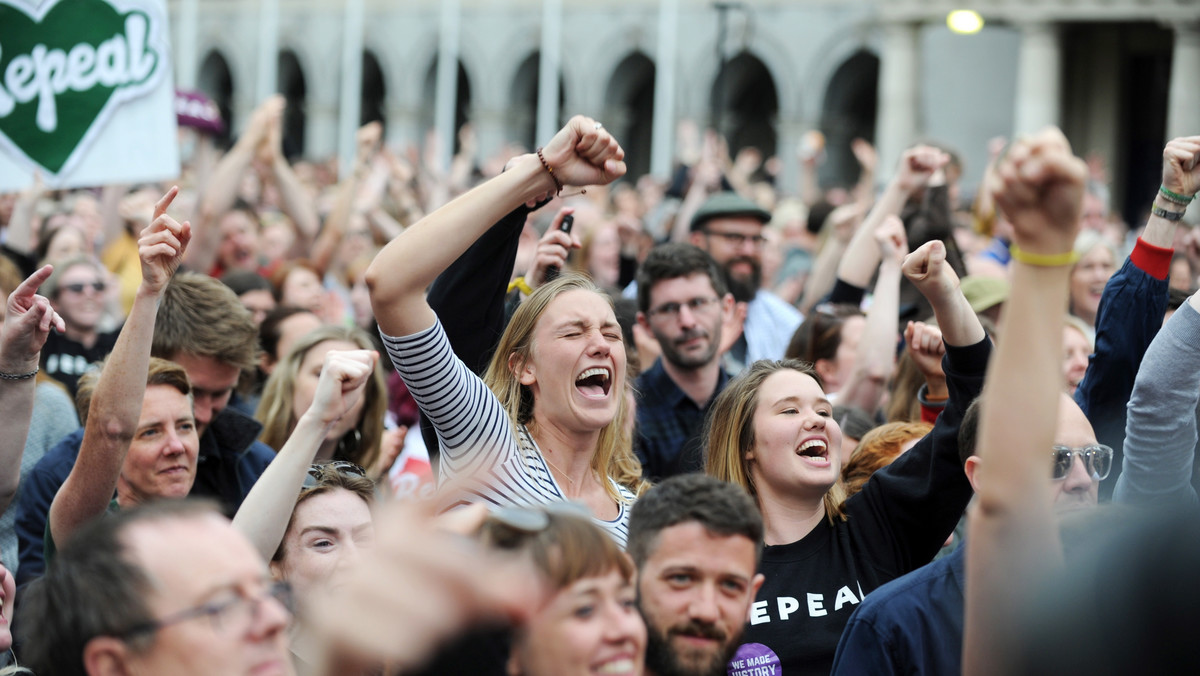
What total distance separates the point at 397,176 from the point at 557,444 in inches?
367

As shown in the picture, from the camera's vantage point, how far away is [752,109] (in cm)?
3344

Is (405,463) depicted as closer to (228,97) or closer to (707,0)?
(707,0)

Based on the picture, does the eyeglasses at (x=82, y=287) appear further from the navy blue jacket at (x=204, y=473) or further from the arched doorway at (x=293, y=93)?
the arched doorway at (x=293, y=93)

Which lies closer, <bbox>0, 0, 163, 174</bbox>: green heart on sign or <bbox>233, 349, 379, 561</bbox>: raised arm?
<bbox>233, 349, 379, 561</bbox>: raised arm

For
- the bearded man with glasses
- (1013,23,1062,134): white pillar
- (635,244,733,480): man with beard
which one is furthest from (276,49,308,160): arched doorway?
the bearded man with glasses

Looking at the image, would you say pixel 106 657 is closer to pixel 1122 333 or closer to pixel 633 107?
pixel 1122 333

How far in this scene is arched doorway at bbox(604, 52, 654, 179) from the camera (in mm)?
31312

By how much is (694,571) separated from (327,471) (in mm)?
1305

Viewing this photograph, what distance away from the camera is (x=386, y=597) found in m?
1.61

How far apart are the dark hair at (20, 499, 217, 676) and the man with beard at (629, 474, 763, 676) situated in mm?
800

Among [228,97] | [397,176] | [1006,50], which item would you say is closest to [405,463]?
[397,176]

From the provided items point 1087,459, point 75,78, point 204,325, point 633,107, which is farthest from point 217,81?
point 1087,459

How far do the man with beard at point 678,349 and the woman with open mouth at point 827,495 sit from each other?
1453 millimetres

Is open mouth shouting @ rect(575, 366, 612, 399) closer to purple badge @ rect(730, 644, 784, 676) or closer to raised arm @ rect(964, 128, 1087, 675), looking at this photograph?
purple badge @ rect(730, 644, 784, 676)
